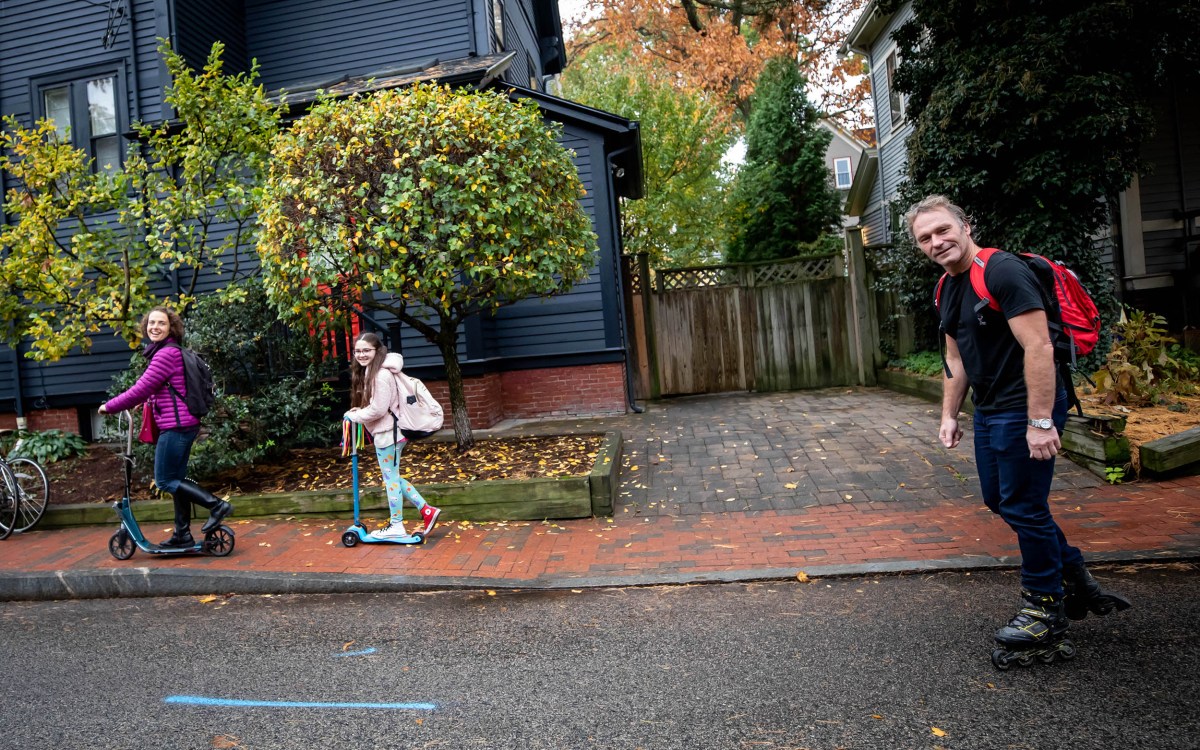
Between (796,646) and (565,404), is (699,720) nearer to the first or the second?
(796,646)

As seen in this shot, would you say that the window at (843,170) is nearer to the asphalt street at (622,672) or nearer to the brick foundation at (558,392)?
the brick foundation at (558,392)

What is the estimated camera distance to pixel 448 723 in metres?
3.20

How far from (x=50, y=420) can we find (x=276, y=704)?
1116 cm

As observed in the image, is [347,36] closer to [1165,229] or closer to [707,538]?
[707,538]

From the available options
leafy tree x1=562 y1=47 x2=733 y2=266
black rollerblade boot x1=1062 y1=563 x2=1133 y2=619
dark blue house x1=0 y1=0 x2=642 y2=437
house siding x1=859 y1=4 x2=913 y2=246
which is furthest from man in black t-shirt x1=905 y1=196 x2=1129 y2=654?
leafy tree x1=562 y1=47 x2=733 y2=266

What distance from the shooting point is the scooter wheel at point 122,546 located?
5.90 m

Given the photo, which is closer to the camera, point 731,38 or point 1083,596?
point 1083,596

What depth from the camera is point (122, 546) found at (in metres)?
5.91

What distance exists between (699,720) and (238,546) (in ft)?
14.2

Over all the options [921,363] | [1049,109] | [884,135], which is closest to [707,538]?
[1049,109]

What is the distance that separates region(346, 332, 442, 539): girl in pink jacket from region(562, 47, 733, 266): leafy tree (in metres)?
17.0

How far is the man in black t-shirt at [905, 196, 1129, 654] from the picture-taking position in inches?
129

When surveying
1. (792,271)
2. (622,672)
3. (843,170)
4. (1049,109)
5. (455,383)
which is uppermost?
(843,170)

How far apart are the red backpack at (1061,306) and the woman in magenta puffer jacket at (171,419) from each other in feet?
16.4
